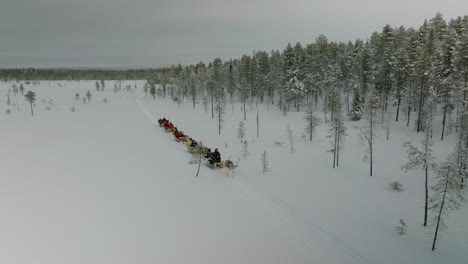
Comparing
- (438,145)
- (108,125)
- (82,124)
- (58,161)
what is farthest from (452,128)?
(82,124)

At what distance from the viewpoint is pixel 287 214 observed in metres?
21.8

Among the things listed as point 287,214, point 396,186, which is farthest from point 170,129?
point 396,186

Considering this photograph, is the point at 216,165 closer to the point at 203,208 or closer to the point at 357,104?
the point at 203,208

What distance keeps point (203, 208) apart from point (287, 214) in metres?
6.96

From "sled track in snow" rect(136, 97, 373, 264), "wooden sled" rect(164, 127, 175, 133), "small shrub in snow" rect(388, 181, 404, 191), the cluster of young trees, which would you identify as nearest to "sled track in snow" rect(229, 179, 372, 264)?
"sled track in snow" rect(136, 97, 373, 264)

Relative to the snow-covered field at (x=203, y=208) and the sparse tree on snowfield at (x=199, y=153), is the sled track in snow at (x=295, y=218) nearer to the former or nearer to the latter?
the snow-covered field at (x=203, y=208)

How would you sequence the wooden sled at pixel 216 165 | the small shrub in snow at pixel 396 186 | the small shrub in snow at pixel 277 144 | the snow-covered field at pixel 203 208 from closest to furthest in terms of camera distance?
the snow-covered field at pixel 203 208 < the small shrub in snow at pixel 396 186 < the wooden sled at pixel 216 165 < the small shrub in snow at pixel 277 144

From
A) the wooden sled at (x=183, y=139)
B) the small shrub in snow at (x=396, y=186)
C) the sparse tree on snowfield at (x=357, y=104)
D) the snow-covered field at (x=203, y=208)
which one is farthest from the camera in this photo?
the sparse tree on snowfield at (x=357, y=104)

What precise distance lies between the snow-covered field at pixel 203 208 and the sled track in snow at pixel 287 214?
10 cm

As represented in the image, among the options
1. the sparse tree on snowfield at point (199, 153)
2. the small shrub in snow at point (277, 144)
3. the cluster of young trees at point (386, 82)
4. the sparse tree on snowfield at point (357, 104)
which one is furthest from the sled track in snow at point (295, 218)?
the sparse tree on snowfield at point (357, 104)

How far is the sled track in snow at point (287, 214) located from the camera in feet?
57.8

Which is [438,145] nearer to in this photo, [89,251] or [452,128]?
[452,128]

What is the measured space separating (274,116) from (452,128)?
114ft

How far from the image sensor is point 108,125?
5572cm
